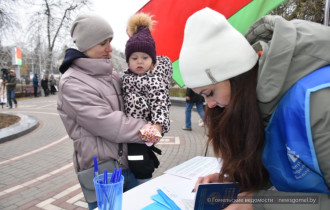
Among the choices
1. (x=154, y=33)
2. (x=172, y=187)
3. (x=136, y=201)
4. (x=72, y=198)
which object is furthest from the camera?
(x=72, y=198)

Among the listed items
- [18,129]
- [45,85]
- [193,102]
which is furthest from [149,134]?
[45,85]

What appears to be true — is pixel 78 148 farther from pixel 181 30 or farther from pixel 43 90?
pixel 43 90

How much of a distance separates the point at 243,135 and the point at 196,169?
0.75 meters

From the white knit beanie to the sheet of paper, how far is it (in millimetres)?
655

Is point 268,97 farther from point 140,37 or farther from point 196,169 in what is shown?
point 140,37

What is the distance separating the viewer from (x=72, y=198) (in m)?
3.01

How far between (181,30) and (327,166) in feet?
7.06

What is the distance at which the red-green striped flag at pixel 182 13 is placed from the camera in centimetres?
239

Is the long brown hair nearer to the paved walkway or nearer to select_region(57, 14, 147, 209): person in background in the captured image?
select_region(57, 14, 147, 209): person in background

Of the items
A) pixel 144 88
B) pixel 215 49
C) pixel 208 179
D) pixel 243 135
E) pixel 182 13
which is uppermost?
pixel 182 13

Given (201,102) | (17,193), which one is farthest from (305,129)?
(201,102)

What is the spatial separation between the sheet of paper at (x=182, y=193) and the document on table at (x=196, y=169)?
11 centimetres

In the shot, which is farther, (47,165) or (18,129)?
(18,129)

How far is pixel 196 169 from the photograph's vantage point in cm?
170
